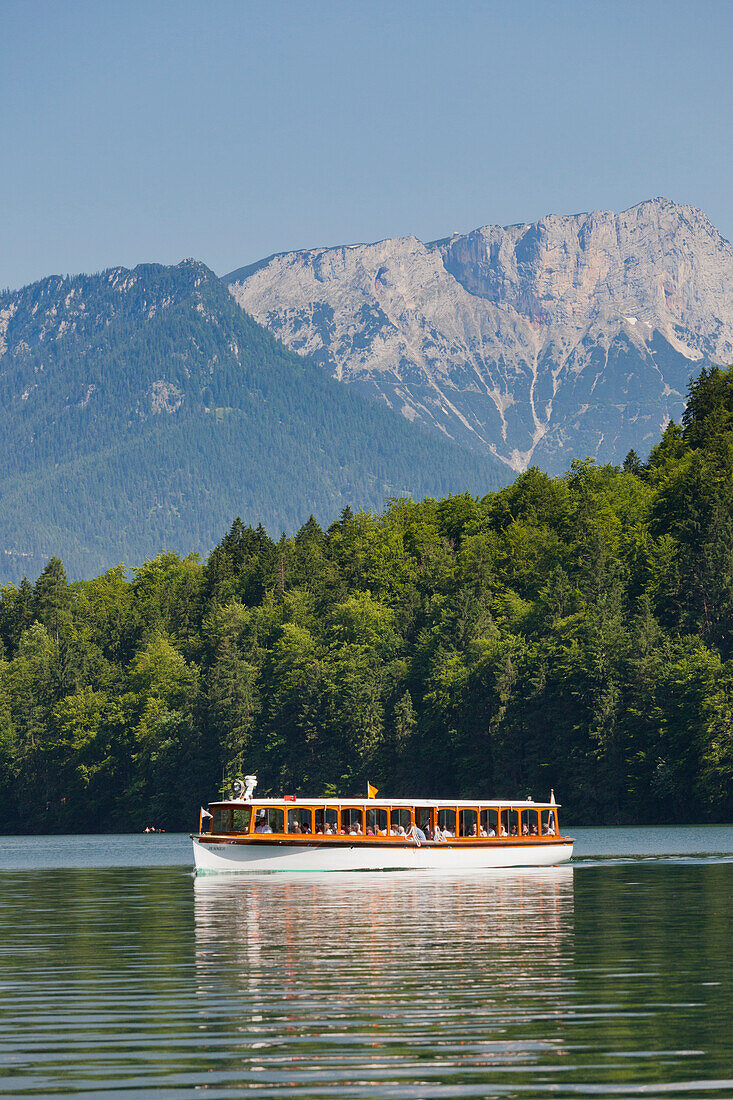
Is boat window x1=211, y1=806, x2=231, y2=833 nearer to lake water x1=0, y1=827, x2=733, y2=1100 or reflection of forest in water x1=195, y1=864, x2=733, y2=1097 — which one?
lake water x1=0, y1=827, x2=733, y2=1100

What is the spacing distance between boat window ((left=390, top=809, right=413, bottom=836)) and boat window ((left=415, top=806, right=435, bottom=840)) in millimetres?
527

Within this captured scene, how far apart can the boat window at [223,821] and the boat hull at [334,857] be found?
2058 mm

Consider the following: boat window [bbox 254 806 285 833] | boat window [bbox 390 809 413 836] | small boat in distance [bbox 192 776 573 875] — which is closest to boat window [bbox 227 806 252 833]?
small boat in distance [bbox 192 776 573 875]

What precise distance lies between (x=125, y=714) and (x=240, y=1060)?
171775 mm

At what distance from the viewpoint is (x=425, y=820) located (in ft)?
286

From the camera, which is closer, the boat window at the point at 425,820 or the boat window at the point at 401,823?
the boat window at the point at 401,823

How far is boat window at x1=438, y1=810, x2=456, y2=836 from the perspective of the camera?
86.0 m

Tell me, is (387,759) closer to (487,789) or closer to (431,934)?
(487,789)

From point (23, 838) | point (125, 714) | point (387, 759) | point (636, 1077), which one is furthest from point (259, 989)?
point (125, 714)

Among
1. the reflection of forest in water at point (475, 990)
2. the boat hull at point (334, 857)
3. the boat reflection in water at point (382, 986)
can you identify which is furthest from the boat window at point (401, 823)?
the reflection of forest in water at point (475, 990)

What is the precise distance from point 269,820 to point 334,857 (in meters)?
3.91

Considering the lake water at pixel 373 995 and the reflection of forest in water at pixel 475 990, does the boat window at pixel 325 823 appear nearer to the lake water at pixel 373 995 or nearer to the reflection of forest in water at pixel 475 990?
the lake water at pixel 373 995

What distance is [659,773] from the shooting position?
137 metres

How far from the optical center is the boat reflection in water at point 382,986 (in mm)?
24250
